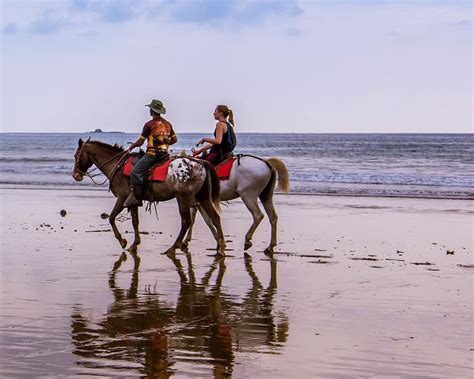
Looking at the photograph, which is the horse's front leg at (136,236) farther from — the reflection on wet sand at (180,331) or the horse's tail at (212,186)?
the reflection on wet sand at (180,331)

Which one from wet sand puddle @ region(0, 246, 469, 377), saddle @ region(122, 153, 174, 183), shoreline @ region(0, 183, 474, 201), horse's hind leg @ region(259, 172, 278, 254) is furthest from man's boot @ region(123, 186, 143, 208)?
shoreline @ region(0, 183, 474, 201)

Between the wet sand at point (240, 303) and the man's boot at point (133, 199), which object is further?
the man's boot at point (133, 199)

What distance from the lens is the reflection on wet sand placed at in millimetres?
6758

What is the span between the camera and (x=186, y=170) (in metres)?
13.4

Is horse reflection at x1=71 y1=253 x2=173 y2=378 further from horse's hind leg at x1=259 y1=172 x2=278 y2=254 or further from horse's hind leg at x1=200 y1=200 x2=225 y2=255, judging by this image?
horse's hind leg at x1=259 y1=172 x2=278 y2=254

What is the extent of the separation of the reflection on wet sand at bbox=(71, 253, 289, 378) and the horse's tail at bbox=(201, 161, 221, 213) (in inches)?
122

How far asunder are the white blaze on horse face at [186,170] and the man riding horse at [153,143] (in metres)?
0.34

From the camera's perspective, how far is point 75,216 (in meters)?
19.4

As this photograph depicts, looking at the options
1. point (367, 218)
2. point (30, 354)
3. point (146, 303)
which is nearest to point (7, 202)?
point (367, 218)

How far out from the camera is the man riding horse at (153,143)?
13.7m

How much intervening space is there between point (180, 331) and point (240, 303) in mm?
1580

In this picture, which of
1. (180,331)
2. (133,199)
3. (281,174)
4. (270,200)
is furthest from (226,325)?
(270,200)

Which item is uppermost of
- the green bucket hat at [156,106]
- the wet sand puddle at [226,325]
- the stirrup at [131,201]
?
the green bucket hat at [156,106]

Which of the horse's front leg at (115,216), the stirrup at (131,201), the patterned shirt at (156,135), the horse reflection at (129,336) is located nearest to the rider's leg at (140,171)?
the patterned shirt at (156,135)
